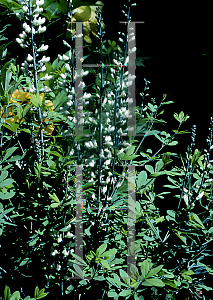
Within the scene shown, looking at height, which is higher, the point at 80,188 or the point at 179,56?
the point at 179,56

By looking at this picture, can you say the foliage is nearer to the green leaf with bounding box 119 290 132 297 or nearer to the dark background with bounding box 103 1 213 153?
the green leaf with bounding box 119 290 132 297

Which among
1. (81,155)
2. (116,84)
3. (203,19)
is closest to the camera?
(116,84)

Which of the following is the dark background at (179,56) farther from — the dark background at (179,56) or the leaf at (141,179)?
the leaf at (141,179)

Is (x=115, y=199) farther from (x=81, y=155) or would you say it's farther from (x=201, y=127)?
(x=201, y=127)

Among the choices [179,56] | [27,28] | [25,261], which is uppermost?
[27,28]

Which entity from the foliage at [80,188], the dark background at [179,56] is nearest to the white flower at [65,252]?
the foliage at [80,188]

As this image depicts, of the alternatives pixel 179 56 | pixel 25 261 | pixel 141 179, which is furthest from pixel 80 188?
pixel 179 56

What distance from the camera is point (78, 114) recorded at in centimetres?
73

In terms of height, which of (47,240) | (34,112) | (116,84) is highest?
(116,84)

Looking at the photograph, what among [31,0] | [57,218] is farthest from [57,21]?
[57,218]

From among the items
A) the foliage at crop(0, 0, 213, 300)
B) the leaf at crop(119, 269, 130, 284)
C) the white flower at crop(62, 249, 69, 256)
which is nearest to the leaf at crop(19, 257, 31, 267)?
the foliage at crop(0, 0, 213, 300)

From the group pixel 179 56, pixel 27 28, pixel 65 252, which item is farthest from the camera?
pixel 179 56

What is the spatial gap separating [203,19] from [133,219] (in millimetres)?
1813

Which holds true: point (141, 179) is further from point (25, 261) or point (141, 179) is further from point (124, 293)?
point (25, 261)
